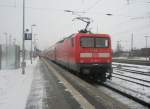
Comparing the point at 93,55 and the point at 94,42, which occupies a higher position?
the point at 94,42

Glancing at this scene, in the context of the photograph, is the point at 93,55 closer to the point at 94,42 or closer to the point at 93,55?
the point at 93,55

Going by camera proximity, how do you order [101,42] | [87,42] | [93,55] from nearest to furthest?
[93,55]
[87,42]
[101,42]

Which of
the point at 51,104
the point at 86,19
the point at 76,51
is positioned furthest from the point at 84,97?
the point at 86,19

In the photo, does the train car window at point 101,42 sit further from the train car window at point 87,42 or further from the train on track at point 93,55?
the train car window at point 87,42

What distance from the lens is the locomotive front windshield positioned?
1720 centimetres

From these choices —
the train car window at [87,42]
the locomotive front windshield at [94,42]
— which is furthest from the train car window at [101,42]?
the train car window at [87,42]

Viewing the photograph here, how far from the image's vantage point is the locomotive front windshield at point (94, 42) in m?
17.2

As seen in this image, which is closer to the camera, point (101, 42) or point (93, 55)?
point (93, 55)

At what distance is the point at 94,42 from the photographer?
684 inches

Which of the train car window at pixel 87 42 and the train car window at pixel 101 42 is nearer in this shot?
the train car window at pixel 87 42

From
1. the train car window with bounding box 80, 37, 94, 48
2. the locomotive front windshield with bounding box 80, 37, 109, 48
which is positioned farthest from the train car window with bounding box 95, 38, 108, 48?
the train car window with bounding box 80, 37, 94, 48

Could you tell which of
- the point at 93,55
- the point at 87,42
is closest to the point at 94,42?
the point at 87,42

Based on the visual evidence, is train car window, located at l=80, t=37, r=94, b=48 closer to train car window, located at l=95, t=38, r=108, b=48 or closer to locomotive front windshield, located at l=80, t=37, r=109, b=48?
locomotive front windshield, located at l=80, t=37, r=109, b=48

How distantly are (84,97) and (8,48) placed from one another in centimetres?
1903
